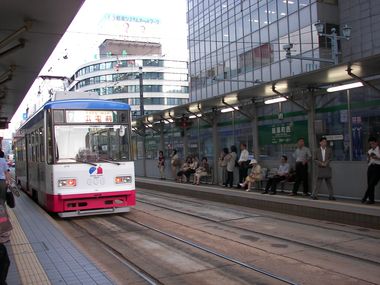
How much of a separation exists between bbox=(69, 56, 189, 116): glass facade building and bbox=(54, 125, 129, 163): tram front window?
305ft

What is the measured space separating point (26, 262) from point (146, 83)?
339 feet

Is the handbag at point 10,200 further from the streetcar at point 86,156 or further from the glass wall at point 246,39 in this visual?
the glass wall at point 246,39

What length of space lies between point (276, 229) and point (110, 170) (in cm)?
461

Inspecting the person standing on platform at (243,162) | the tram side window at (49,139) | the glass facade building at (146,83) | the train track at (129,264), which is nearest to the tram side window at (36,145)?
the tram side window at (49,139)

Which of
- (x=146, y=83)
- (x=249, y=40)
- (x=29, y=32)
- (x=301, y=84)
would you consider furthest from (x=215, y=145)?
(x=146, y=83)

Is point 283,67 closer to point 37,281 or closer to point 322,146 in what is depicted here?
point 322,146

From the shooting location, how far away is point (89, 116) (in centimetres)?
1241

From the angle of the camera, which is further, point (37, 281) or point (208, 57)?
point (208, 57)

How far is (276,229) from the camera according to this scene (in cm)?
1023

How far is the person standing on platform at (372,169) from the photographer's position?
1154cm

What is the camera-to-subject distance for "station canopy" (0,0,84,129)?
7352 millimetres

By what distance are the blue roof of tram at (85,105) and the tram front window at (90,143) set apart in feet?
1.72

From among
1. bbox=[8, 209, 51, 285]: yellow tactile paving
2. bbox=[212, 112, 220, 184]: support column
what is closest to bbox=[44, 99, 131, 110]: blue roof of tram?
bbox=[8, 209, 51, 285]: yellow tactile paving

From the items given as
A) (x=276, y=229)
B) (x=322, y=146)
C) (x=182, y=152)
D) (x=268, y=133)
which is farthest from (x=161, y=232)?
(x=182, y=152)
